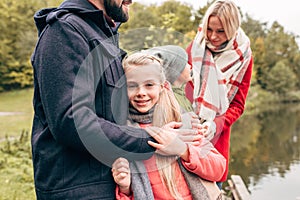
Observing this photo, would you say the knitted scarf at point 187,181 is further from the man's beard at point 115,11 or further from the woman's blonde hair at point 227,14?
the woman's blonde hair at point 227,14

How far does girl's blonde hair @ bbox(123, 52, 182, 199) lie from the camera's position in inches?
59.8

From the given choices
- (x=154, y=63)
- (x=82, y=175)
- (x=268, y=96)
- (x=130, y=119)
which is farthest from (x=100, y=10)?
(x=268, y=96)

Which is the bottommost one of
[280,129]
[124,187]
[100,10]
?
[280,129]

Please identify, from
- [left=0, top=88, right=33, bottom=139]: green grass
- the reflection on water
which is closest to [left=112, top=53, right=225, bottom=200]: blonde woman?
the reflection on water

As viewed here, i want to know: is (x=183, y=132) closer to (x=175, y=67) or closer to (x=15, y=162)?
(x=175, y=67)

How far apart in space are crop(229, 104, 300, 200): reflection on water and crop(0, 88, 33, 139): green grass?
6082 mm

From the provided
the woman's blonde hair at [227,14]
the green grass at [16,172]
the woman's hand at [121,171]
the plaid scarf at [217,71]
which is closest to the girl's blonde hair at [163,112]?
the woman's hand at [121,171]

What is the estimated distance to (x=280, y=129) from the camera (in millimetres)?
18547

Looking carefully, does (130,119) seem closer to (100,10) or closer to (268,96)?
(100,10)

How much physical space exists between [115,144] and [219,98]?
109cm

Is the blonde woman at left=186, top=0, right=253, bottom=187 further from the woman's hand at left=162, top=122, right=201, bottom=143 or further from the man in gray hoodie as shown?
the man in gray hoodie

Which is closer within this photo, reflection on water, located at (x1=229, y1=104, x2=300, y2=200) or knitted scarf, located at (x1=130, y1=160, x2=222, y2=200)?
knitted scarf, located at (x1=130, y1=160, x2=222, y2=200)

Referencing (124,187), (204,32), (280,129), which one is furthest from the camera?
(280,129)

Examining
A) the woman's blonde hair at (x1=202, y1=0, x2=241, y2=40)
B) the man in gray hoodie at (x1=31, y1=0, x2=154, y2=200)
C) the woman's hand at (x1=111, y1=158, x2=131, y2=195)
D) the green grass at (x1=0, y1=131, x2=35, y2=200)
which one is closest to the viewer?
the man in gray hoodie at (x1=31, y1=0, x2=154, y2=200)
